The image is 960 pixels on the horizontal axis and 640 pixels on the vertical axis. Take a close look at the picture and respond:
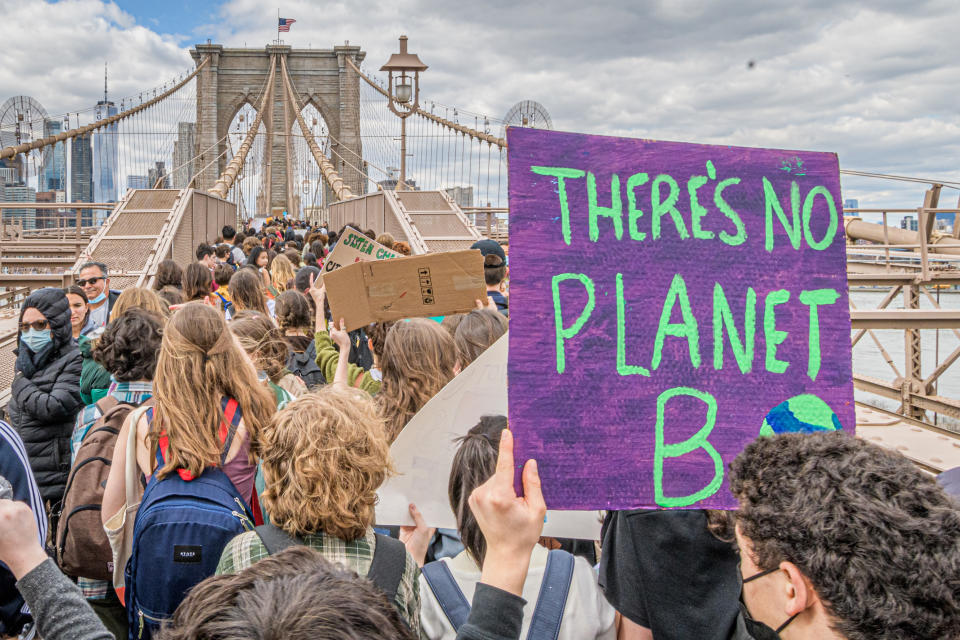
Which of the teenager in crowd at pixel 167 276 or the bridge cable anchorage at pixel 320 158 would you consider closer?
the teenager in crowd at pixel 167 276

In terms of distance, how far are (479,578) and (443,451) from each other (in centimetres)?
43

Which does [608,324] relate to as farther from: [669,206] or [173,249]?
[173,249]

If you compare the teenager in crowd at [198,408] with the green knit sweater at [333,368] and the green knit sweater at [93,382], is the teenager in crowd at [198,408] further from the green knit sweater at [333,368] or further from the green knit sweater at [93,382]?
the green knit sweater at [93,382]

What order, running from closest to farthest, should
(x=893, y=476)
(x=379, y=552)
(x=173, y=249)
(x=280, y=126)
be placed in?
(x=893, y=476)
(x=379, y=552)
(x=173, y=249)
(x=280, y=126)

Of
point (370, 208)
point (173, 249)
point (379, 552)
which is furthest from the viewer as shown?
point (370, 208)

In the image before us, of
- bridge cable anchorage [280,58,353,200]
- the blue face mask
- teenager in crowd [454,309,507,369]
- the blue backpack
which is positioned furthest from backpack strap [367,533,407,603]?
bridge cable anchorage [280,58,353,200]

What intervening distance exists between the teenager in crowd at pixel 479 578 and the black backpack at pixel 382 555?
0.22 feet

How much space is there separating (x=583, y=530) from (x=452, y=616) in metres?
0.47

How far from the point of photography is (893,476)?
43.3 inches

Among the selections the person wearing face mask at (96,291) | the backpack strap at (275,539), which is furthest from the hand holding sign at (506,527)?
the person wearing face mask at (96,291)

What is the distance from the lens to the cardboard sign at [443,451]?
6.04ft

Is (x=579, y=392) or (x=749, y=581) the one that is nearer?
(x=749, y=581)

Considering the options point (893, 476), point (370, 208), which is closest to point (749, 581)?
point (893, 476)

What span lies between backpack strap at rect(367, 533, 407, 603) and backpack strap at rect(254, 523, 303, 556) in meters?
0.18
